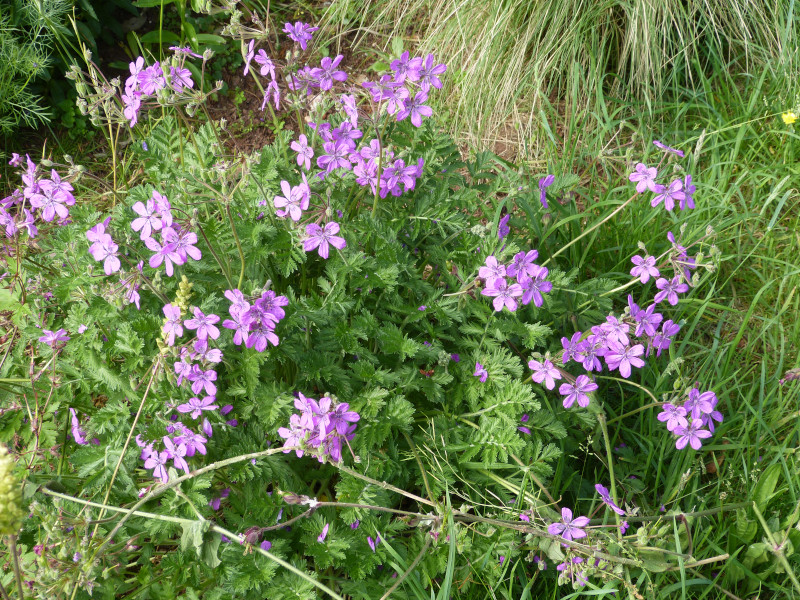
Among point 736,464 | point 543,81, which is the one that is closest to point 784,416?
point 736,464

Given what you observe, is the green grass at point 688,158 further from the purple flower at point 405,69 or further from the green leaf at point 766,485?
the purple flower at point 405,69

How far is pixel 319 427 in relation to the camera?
5.24 feet

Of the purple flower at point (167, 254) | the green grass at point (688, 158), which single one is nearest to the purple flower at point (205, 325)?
the purple flower at point (167, 254)

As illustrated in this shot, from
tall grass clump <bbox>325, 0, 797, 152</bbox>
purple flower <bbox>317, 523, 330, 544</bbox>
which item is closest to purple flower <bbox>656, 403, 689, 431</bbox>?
purple flower <bbox>317, 523, 330, 544</bbox>

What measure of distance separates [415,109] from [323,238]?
1.67 feet

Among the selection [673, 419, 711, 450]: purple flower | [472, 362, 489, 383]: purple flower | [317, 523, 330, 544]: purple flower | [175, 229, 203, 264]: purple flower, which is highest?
[175, 229, 203, 264]: purple flower

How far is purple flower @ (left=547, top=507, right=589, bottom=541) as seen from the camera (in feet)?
5.52

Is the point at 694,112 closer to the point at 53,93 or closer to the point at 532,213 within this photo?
the point at 532,213

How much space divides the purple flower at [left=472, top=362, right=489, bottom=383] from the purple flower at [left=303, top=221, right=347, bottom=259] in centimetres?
57

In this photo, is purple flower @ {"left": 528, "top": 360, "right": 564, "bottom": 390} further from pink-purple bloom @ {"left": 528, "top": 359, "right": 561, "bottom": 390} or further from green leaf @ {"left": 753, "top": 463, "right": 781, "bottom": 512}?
green leaf @ {"left": 753, "top": 463, "right": 781, "bottom": 512}

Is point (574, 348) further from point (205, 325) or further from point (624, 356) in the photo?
point (205, 325)

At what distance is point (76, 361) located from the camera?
2057mm

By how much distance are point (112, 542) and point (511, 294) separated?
1249 millimetres

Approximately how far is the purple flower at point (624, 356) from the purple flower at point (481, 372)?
34cm
